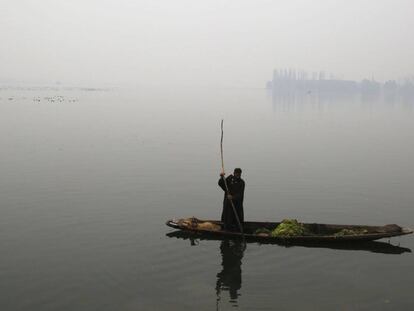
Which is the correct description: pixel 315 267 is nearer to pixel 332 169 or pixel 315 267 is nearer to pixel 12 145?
pixel 332 169

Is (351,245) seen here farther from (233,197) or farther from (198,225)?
(198,225)

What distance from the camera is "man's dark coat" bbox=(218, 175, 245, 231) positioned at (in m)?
15.5

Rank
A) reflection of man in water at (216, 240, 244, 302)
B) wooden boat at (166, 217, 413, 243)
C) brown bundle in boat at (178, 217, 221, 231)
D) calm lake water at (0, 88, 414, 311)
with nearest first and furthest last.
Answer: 1. calm lake water at (0, 88, 414, 311)
2. reflection of man in water at (216, 240, 244, 302)
3. wooden boat at (166, 217, 413, 243)
4. brown bundle in boat at (178, 217, 221, 231)

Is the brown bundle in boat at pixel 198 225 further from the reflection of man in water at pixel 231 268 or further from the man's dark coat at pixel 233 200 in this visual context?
the reflection of man in water at pixel 231 268

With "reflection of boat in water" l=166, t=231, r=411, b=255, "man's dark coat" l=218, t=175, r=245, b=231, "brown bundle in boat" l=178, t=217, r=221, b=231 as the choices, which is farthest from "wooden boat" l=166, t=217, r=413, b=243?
"man's dark coat" l=218, t=175, r=245, b=231

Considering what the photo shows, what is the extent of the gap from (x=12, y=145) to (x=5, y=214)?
61.3ft

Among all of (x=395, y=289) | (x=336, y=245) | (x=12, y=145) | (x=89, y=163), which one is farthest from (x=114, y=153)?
(x=395, y=289)

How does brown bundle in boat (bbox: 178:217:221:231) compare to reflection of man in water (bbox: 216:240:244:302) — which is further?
brown bundle in boat (bbox: 178:217:221:231)

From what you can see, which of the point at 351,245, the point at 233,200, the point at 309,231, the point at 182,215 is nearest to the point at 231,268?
the point at 233,200

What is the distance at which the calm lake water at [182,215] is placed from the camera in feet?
40.0

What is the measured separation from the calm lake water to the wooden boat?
0.38 meters

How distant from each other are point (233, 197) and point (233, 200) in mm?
108

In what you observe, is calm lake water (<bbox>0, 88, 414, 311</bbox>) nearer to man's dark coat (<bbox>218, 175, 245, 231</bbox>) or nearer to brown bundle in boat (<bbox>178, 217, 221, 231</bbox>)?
brown bundle in boat (<bbox>178, 217, 221, 231</bbox>)

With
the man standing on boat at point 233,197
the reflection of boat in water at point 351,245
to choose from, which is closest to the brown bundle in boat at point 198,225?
the reflection of boat in water at point 351,245
